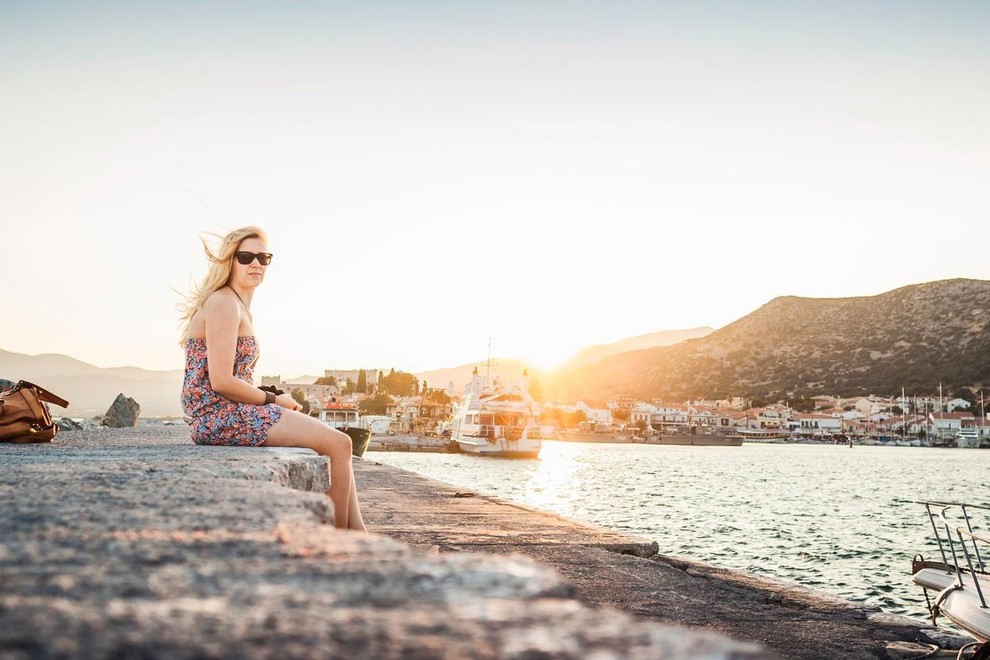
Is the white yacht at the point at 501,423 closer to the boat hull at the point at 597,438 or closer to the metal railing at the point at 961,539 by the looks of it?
the boat hull at the point at 597,438

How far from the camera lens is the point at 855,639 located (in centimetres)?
513

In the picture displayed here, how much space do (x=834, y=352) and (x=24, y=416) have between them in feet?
492

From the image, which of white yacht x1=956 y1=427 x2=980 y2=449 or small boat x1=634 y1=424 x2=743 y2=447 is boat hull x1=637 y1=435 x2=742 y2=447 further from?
white yacht x1=956 y1=427 x2=980 y2=449

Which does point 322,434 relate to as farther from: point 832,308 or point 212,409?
point 832,308

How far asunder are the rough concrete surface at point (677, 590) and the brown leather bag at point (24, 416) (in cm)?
267

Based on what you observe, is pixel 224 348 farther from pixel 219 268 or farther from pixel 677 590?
pixel 677 590

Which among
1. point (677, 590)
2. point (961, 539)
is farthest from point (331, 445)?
point (961, 539)

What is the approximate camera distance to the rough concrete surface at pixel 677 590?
16.1ft

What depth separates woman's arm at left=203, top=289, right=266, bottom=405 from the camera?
391 cm

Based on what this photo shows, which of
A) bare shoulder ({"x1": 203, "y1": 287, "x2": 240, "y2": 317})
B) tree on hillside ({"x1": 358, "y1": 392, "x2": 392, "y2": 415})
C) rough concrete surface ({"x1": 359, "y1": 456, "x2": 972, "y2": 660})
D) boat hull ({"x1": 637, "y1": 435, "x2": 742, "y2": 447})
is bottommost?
boat hull ({"x1": 637, "y1": 435, "x2": 742, "y2": 447})

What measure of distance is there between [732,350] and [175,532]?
543ft

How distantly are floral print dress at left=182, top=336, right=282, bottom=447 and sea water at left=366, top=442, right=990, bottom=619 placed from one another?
507 cm

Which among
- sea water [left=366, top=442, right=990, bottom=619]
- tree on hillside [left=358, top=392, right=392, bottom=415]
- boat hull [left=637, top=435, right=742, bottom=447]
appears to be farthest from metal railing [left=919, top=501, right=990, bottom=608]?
boat hull [left=637, top=435, right=742, bottom=447]

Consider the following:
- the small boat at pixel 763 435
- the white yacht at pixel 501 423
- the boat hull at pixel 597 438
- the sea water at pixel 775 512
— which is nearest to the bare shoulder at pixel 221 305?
the sea water at pixel 775 512
